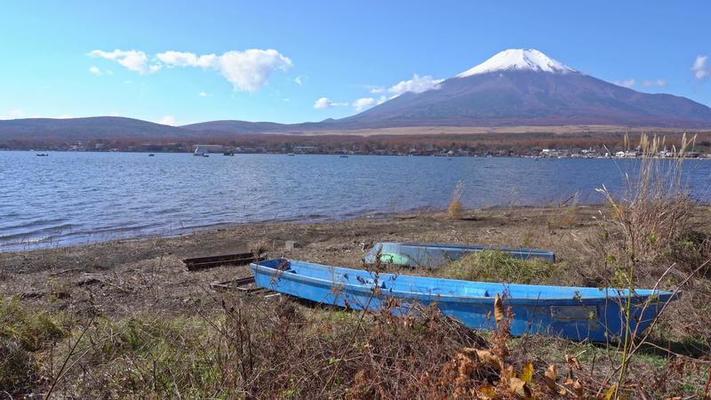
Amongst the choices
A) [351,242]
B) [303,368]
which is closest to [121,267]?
[351,242]

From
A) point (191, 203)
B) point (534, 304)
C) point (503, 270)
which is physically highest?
point (534, 304)

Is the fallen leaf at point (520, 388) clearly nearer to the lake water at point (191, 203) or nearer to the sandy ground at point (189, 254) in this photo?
the sandy ground at point (189, 254)

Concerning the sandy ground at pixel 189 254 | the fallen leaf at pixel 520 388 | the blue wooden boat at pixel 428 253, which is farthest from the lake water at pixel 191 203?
the fallen leaf at pixel 520 388

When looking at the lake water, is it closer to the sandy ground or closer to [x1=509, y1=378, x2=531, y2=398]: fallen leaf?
the sandy ground

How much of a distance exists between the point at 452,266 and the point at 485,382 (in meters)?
6.68

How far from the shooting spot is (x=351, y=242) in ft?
48.5

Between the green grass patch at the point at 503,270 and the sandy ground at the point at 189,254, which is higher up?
the green grass patch at the point at 503,270

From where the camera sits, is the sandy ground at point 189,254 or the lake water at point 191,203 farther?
the lake water at point 191,203

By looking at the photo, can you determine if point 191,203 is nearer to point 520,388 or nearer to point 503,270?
point 503,270

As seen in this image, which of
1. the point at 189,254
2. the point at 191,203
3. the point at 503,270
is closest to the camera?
the point at 503,270

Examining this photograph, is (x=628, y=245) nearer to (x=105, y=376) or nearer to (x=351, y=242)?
(x=105, y=376)

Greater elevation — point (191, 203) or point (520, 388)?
point (520, 388)

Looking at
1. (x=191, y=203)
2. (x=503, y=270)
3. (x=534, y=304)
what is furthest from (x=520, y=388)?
(x=191, y=203)

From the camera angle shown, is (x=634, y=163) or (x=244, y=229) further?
(x=244, y=229)
